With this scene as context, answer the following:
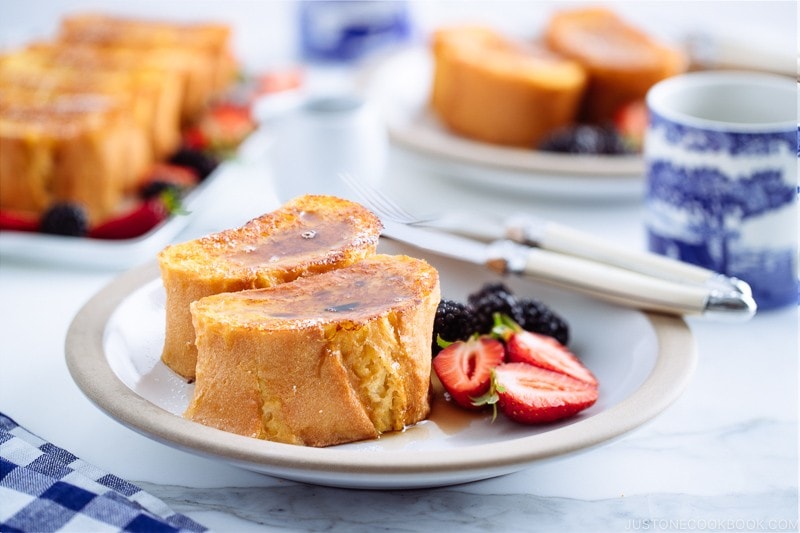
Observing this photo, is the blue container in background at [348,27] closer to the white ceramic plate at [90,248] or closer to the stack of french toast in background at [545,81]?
the stack of french toast in background at [545,81]

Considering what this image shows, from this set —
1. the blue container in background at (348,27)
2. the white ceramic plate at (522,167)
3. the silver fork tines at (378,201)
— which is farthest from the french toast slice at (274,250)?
the blue container in background at (348,27)

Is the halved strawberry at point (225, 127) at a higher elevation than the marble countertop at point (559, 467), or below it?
higher

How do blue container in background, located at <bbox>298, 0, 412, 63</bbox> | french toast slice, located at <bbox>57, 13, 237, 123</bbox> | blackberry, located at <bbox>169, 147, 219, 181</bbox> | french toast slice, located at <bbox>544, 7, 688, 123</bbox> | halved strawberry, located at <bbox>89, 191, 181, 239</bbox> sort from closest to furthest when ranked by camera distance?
halved strawberry, located at <bbox>89, 191, 181, 239</bbox>
blackberry, located at <bbox>169, 147, 219, 181</bbox>
french toast slice, located at <bbox>544, 7, 688, 123</bbox>
french toast slice, located at <bbox>57, 13, 237, 123</bbox>
blue container in background, located at <bbox>298, 0, 412, 63</bbox>

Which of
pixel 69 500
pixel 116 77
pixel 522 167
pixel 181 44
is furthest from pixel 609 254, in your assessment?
pixel 181 44

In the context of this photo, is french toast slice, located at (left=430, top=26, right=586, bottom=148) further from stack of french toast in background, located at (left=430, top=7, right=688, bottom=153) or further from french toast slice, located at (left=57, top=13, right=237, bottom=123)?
french toast slice, located at (left=57, top=13, right=237, bottom=123)

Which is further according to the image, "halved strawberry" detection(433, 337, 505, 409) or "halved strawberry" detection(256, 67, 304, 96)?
"halved strawberry" detection(256, 67, 304, 96)

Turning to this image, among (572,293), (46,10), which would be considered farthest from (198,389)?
(46,10)

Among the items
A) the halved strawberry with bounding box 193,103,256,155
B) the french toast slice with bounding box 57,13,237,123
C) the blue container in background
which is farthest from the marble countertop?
the blue container in background
